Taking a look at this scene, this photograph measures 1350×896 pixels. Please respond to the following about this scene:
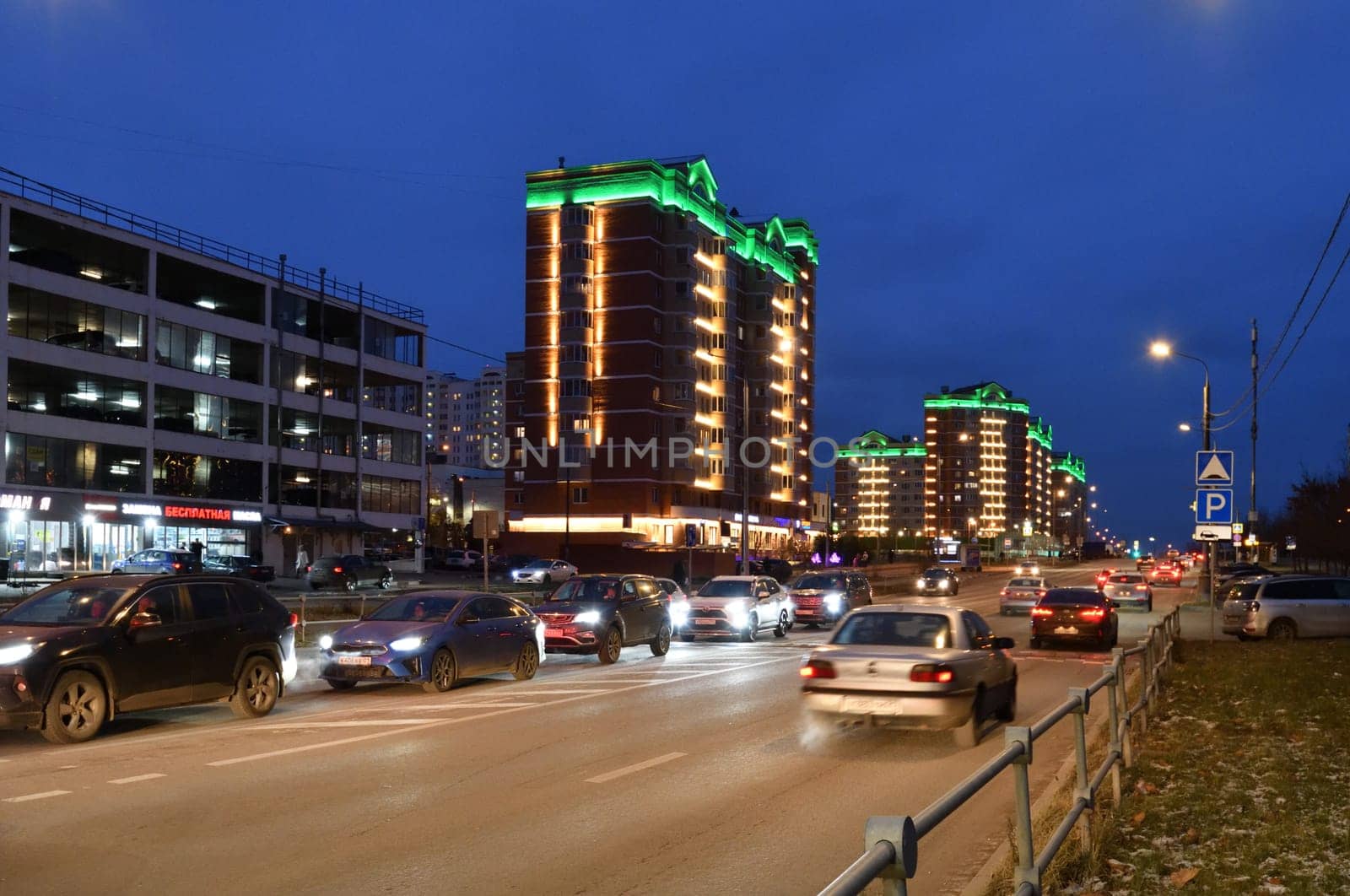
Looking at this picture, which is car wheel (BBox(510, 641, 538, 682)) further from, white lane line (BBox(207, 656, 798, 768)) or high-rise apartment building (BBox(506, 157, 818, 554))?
high-rise apartment building (BBox(506, 157, 818, 554))

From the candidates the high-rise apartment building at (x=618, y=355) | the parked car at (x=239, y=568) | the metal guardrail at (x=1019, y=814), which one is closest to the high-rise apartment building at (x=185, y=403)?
the parked car at (x=239, y=568)

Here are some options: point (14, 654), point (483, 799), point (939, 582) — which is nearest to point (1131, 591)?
point (939, 582)

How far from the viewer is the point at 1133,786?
32.9ft

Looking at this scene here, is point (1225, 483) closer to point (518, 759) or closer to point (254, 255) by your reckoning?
point (518, 759)

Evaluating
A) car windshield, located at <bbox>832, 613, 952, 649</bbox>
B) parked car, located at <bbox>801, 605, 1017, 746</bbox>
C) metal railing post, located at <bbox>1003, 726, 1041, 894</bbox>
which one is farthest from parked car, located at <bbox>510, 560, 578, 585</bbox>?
metal railing post, located at <bbox>1003, 726, 1041, 894</bbox>

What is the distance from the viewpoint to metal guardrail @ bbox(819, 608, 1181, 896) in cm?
327

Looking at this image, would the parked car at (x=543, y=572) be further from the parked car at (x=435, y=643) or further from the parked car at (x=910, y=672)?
the parked car at (x=910, y=672)

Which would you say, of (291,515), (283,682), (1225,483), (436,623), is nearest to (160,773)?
(283,682)

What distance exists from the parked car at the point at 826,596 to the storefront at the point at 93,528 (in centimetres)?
3057

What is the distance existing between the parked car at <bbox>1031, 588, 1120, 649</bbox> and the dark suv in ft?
59.9

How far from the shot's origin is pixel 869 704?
511 inches

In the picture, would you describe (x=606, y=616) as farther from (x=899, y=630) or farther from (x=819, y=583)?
(x=819, y=583)

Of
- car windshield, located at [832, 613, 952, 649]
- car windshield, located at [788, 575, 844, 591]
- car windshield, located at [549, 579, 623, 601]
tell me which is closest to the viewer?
car windshield, located at [832, 613, 952, 649]

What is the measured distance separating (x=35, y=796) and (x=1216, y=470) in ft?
64.4
